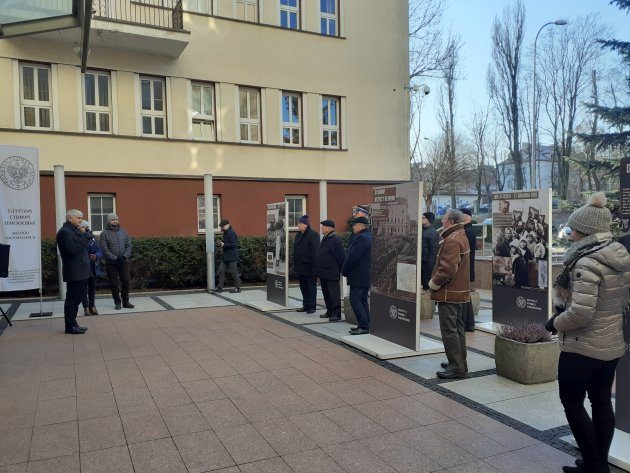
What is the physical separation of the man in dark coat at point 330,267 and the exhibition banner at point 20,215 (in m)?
5.20

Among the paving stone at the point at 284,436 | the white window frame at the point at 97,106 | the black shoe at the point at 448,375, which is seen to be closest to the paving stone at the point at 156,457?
the paving stone at the point at 284,436

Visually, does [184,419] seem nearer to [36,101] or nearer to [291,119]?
[36,101]

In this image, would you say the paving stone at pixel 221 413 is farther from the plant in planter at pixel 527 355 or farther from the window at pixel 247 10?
the window at pixel 247 10

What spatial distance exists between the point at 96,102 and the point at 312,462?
14578 mm

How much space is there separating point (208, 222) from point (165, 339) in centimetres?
614

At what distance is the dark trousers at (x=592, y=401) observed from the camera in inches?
133

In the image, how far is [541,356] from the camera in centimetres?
552

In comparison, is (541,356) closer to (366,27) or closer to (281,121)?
(281,121)

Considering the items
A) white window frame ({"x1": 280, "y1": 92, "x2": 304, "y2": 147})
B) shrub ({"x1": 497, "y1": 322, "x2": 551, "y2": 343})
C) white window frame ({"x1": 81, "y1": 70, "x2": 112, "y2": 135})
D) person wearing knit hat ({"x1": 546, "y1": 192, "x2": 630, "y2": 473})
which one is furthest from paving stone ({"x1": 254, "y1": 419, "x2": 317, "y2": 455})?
white window frame ({"x1": 280, "y1": 92, "x2": 304, "y2": 147})

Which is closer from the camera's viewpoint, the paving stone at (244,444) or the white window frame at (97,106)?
the paving stone at (244,444)

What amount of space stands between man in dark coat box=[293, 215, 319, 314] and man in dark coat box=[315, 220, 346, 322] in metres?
0.57

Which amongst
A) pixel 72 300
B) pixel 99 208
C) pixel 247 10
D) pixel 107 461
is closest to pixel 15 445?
pixel 107 461

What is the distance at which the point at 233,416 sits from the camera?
15.3ft

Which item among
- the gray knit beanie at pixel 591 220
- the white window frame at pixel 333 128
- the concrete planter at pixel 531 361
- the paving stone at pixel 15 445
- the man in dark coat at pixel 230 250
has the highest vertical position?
the white window frame at pixel 333 128
